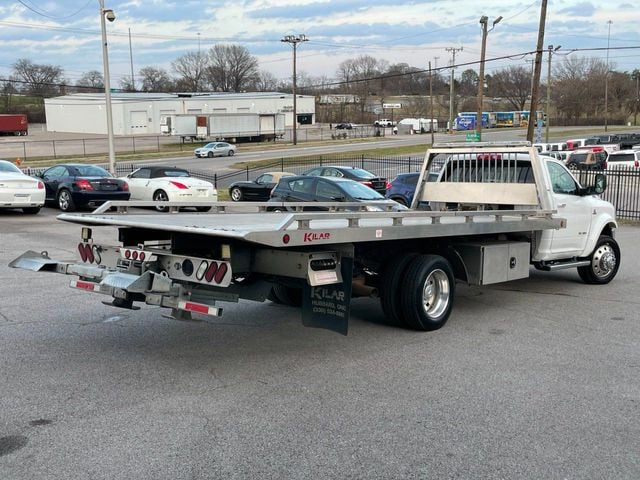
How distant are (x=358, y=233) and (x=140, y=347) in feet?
7.81

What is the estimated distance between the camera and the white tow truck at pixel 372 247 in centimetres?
590

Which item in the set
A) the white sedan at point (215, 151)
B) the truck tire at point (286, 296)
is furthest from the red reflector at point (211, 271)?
the white sedan at point (215, 151)

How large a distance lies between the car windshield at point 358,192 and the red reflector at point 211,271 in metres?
12.6

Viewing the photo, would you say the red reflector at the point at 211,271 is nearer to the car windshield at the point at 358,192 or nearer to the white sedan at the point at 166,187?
the car windshield at the point at 358,192

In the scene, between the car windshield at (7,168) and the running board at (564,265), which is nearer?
the running board at (564,265)

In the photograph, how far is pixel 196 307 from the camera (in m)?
5.82

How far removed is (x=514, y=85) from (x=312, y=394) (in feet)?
442

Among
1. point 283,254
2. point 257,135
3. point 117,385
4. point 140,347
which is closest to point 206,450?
point 117,385

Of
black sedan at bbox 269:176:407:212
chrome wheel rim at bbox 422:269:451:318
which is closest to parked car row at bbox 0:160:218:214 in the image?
black sedan at bbox 269:176:407:212

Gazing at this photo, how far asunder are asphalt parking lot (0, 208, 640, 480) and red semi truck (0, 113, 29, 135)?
288ft

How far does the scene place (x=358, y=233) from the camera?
6.16 metres

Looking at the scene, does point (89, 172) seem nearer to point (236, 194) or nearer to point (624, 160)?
point (236, 194)

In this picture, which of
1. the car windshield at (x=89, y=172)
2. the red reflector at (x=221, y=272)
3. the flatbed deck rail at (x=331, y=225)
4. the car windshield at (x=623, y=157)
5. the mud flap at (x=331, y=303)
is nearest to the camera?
the flatbed deck rail at (x=331, y=225)

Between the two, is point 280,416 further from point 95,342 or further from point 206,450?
point 95,342
